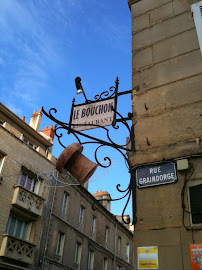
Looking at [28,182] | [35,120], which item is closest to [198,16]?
[28,182]

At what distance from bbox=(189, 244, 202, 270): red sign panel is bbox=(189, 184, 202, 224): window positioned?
0.29 meters

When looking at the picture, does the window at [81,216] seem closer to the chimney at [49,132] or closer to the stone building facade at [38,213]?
the stone building facade at [38,213]

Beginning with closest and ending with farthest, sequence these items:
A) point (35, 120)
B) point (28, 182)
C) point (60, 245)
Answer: point (28, 182) < point (60, 245) < point (35, 120)

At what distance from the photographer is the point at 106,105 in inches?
187

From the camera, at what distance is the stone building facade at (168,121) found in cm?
328

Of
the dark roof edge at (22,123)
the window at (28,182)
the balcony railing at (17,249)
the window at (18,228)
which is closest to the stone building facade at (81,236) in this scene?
the balcony railing at (17,249)

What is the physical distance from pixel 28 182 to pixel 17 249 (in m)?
3.50

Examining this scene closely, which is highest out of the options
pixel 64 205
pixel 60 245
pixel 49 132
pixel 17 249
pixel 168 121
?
pixel 49 132

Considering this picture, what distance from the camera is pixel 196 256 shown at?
9.69 feet

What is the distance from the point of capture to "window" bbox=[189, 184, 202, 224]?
10.5 feet

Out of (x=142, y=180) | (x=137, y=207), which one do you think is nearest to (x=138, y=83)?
(x=142, y=180)

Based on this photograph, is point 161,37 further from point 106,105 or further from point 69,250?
point 69,250

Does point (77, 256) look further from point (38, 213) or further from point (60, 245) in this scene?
point (38, 213)

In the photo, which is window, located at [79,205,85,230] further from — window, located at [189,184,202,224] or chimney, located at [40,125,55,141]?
window, located at [189,184,202,224]
